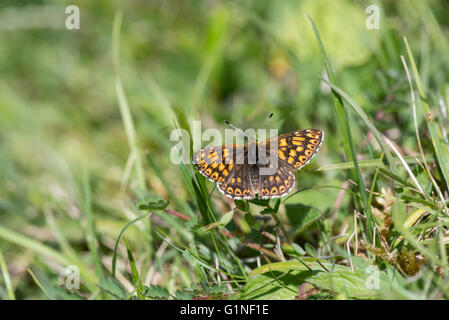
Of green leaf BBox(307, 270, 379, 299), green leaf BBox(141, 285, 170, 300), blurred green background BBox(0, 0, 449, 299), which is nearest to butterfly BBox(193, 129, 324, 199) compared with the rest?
blurred green background BBox(0, 0, 449, 299)

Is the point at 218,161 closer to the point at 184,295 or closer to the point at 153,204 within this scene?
the point at 153,204

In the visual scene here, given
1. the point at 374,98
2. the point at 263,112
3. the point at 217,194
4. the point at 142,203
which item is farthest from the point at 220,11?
the point at 142,203

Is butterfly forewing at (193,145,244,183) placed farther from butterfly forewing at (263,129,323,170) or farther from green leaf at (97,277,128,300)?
green leaf at (97,277,128,300)

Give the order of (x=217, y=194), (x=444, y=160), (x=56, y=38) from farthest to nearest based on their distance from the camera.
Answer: (x=56, y=38), (x=217, y=194), (x=444, y=160)

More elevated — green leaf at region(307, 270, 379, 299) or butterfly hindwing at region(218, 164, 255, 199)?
butterfly hindwing at region(218, 164, 255, 199)

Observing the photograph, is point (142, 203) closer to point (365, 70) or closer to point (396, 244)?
point (396, 244)

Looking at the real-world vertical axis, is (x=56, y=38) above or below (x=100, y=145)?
above

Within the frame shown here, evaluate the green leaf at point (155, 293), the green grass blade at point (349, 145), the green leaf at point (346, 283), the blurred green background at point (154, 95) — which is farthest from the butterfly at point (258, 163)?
the green leaf at point (155, 293)
